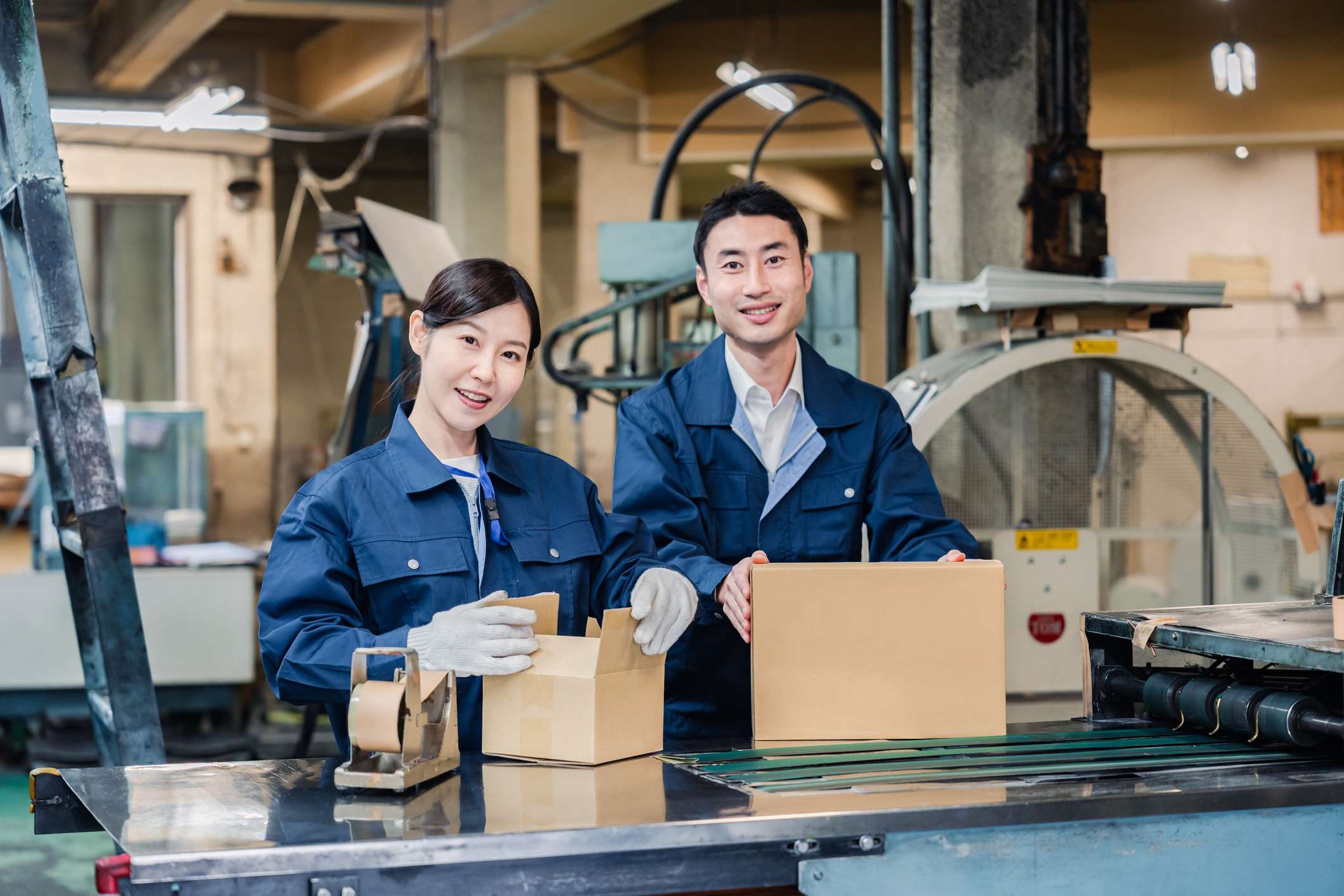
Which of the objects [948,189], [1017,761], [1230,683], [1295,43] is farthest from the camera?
[1295,43]

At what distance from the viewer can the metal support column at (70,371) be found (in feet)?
9.35

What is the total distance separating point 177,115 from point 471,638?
24.6 ft

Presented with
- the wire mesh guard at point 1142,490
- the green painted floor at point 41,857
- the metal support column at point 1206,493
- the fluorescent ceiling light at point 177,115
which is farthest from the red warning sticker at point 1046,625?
the fluorescent ceiling light at point 177,115

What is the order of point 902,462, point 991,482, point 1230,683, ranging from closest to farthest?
point 1230,683 → point 902,462 → point 991,482

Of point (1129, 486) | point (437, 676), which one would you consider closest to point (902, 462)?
point (437, 676)

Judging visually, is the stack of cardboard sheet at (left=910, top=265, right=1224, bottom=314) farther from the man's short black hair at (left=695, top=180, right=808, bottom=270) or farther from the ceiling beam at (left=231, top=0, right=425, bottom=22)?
the ceiling beam at (left=231, top=0, right=425, bottom=22)

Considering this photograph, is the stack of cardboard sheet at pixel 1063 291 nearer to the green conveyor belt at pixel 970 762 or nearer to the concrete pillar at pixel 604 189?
the green conveyor belt at pixel 970 762

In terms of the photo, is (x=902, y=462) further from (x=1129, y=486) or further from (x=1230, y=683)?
(x=1129, y=486)

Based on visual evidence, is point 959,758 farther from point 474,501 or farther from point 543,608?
point 474,501

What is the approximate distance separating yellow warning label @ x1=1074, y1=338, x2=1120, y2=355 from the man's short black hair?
49.0 inches

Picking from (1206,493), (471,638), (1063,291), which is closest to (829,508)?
(471,638)

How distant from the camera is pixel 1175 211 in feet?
23.6

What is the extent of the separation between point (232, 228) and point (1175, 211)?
20.3ft

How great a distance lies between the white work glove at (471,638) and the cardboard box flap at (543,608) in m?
0.05
